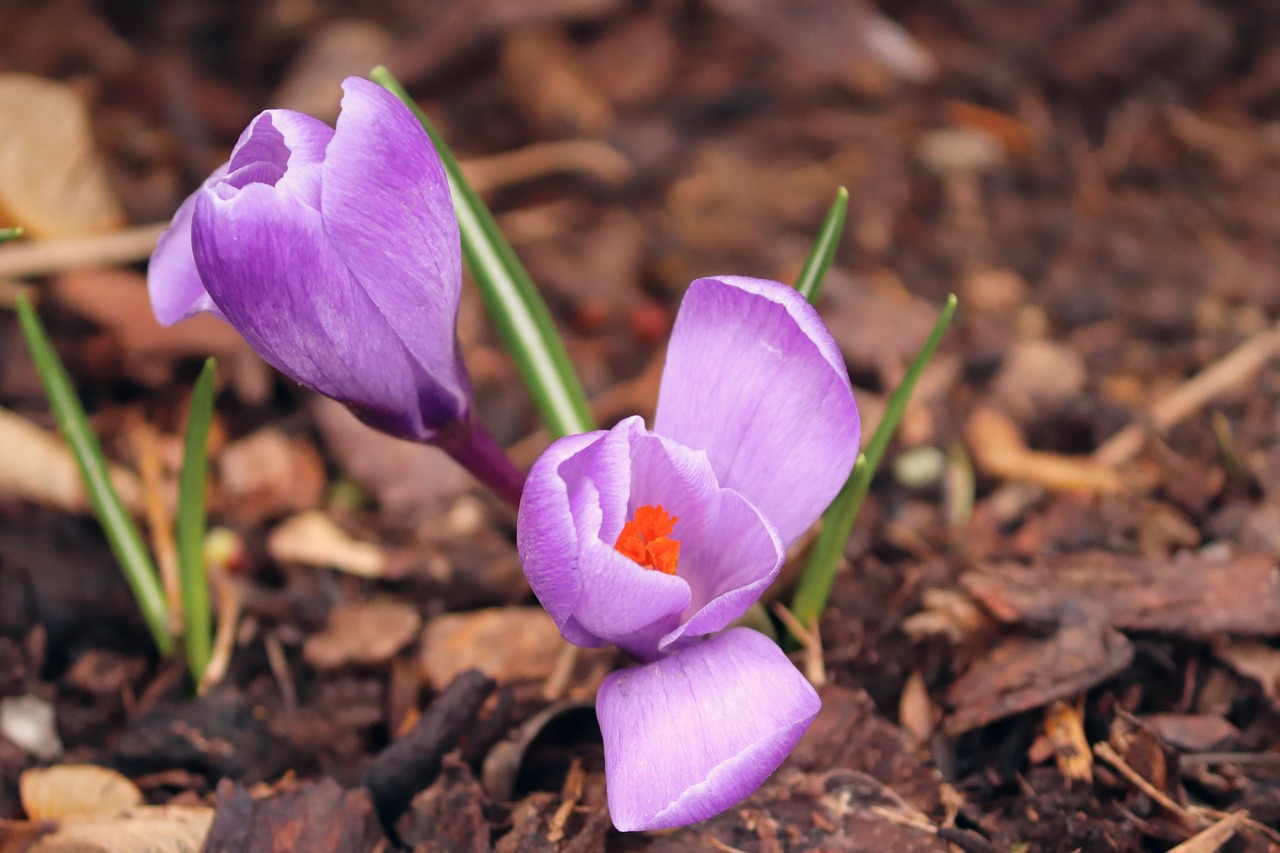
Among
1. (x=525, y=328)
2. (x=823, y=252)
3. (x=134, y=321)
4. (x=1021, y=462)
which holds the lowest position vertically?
(x=1021, y=462)

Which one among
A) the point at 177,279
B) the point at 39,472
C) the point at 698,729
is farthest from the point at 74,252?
the point at 698,729

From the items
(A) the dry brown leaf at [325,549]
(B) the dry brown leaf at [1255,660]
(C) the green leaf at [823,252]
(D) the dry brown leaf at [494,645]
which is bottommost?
(A) the dry brown leaf at [325,549]

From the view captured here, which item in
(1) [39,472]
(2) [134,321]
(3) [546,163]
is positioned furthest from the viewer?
(3) [546,163]

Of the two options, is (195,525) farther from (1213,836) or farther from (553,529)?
(1213,836)

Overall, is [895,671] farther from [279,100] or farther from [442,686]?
[279,100]

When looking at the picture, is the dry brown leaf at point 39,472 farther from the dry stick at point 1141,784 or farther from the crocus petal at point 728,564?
the dry stick at point 1141,784

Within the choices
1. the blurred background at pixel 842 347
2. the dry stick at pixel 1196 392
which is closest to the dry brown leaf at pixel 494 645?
the blurred background at pixel 842 347

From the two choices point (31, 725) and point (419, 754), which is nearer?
point (419, 754)
